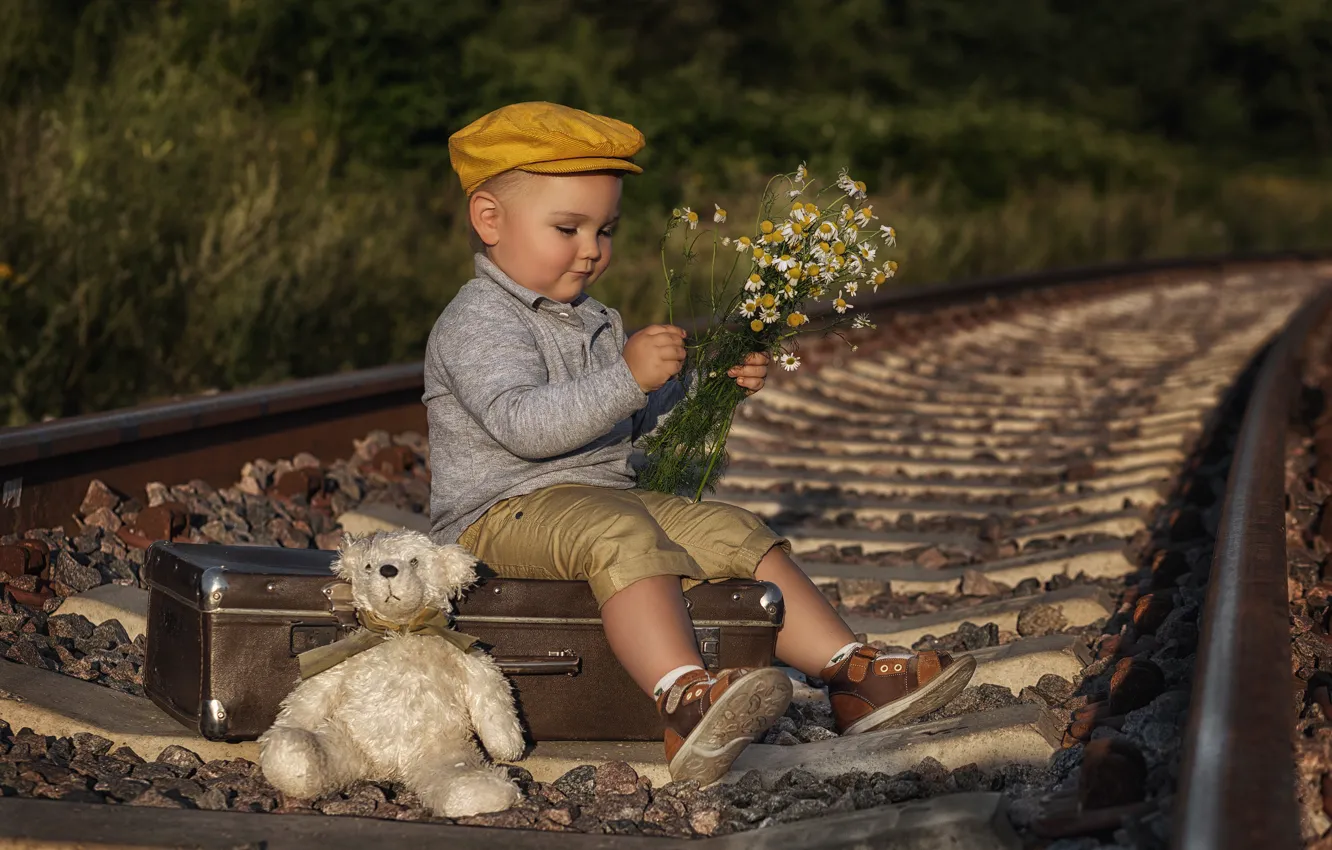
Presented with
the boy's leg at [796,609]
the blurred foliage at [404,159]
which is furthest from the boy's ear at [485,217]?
the blurred foliage at [404,159]

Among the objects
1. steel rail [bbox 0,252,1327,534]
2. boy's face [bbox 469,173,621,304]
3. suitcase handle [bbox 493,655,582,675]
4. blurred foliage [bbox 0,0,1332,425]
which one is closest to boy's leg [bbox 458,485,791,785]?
suitcase handle [bbox 493,655,582,675]

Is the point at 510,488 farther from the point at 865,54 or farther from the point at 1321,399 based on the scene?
the point at 865,54

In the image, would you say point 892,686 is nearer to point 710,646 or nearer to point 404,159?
point 710,646

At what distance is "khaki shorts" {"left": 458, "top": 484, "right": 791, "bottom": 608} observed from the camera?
3105 millimetres

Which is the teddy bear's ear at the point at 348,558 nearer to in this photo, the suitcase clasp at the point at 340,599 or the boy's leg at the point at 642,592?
the suitcase clasp at the point at 340,599

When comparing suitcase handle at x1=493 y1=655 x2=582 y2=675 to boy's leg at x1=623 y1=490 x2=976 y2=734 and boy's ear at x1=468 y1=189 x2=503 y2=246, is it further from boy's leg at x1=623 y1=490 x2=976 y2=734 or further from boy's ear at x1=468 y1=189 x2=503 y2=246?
boy's ear at x1=468 y1=189 x2=503 y2=246

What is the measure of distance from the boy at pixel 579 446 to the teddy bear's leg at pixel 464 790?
0.35m

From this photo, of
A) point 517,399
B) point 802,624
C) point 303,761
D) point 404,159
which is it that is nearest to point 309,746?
point 303,761

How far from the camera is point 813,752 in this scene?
3.00m

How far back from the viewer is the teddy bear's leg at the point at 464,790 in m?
2.70

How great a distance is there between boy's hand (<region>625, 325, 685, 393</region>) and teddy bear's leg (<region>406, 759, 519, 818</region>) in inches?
31.4

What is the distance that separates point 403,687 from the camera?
2943 mm

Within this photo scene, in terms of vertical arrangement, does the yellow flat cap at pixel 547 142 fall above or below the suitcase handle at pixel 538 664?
above

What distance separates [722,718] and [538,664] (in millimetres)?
515
